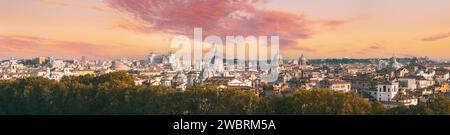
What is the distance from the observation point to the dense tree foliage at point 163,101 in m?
23.2

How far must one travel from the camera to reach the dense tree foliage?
23250 mm

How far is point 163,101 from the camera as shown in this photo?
27.5 m

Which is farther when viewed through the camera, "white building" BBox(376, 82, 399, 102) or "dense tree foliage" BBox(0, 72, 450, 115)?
"white building" BBox(376, 82, 399, 102)

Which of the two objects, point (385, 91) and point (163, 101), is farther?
point (385, 91)

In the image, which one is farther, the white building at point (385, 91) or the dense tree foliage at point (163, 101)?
the white building at point (385, 91)

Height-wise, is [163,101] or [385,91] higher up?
[163,101]

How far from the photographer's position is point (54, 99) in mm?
A: 32062
